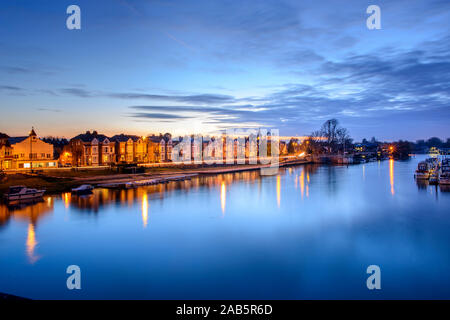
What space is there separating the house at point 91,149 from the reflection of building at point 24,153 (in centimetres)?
425

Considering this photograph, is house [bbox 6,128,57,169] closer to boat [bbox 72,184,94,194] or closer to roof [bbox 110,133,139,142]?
roof [bbox 110,133,139,142]

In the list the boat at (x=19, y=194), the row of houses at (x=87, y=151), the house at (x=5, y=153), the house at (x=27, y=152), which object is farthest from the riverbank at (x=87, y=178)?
the house at (x=5, y=153)

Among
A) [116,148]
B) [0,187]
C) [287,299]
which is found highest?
[116,148]

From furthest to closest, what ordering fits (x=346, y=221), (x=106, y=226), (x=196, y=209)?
(x=196, y=209) → (x=346, y=221) → (x=106, y=226)

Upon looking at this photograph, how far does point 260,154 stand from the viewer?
7694 centimetres

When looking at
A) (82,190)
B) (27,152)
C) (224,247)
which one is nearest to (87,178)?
(82,190)

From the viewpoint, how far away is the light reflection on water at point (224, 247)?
1025 centimetres

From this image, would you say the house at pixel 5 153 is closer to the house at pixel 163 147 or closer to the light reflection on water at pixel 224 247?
the light reflection on water at pixel 224 247

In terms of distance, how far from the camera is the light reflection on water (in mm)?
10250

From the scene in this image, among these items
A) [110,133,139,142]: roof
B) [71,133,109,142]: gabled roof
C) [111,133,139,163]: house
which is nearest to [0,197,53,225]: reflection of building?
[71,133,109,142]: gabled roof

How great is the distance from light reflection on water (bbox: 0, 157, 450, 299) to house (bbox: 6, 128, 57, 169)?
1704cm

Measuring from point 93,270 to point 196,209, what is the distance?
11896mm
